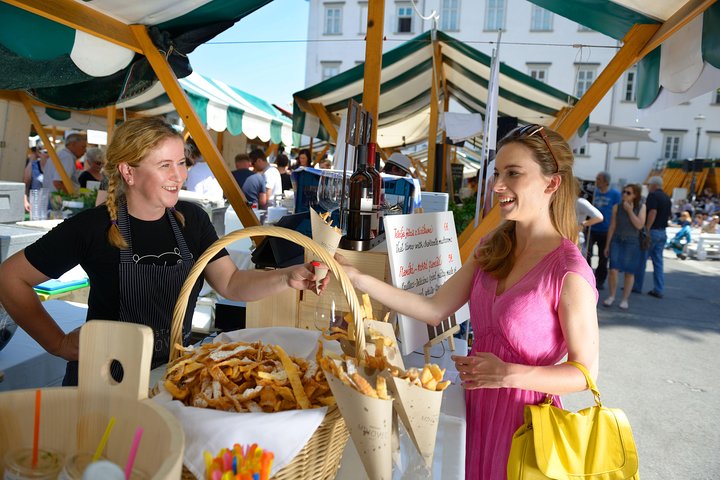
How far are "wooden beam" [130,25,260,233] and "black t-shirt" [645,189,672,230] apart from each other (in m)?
7.42

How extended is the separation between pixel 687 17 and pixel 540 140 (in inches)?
55.6

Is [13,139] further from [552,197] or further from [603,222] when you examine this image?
[552,197]

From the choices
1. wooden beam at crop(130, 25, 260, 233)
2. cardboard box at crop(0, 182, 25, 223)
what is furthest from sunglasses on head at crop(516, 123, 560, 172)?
cardboard box at crop(0, 182, 25, 223)

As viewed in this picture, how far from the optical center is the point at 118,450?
0.89 metres

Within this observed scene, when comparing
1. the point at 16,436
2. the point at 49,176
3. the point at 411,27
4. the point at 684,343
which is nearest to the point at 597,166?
the point at 411,27

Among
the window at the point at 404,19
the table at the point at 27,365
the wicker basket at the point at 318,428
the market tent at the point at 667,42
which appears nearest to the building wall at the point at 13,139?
the table at the point at 27,365

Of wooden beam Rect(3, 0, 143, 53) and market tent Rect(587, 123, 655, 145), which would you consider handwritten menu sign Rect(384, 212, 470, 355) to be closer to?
wooden beam Rect(3, 0, 143, 53)

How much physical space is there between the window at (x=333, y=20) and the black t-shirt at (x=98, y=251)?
1377 inches

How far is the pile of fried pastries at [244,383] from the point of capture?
112cm

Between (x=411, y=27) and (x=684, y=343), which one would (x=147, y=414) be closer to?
(x=684, y=343)

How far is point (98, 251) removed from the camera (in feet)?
6.17

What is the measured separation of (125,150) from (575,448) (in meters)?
1.86

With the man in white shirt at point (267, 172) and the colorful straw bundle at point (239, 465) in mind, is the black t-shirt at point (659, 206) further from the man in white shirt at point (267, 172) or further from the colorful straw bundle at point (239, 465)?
the colorful straw bundle at point (239, 465)

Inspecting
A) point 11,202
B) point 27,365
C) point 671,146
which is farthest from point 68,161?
point 671,146
